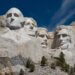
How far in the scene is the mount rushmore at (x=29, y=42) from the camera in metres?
35.3

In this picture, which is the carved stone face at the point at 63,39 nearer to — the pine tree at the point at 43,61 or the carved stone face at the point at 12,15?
the pine tree at the point at 43,61

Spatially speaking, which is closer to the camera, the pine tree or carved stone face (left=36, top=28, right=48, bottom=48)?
the pine tree

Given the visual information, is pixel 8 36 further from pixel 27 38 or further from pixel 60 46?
pixel 60 46

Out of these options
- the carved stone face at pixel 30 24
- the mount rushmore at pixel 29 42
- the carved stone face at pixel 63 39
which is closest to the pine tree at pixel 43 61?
the mount rushmore at pixel 29 42

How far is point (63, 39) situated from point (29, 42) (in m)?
4.41

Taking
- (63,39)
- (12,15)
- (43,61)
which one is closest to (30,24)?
(12,15)

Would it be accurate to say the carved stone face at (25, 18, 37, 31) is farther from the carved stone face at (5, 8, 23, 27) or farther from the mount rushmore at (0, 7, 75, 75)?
the carved stone face at (5, 8, 23, 27)

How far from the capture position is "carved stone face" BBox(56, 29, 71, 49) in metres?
39.9

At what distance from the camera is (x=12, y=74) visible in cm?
3322

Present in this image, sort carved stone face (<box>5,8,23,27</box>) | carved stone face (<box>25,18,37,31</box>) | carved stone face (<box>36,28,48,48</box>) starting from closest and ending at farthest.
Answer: carved stone face (<box>5,8,23,27</box>) < carved stone face (<box>25,18,37,31</box>) < carved stone face (<box>36,28,48,48</box>)

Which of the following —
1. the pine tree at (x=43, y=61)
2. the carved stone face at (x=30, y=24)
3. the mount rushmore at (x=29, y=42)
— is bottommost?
the pine tree at (x=43, y=61)

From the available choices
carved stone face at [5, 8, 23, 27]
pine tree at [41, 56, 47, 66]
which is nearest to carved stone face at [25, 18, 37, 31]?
carved stone face at [5, 8, 23, 27]

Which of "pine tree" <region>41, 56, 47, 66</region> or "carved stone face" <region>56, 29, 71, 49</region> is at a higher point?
"carved stone face" <region>56, 29, 71, 49</region>

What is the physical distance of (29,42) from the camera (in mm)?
37125
